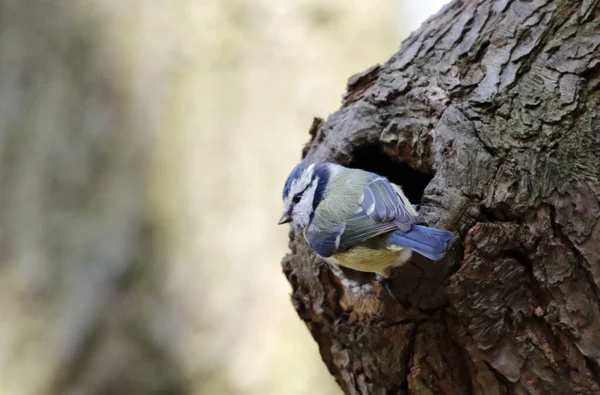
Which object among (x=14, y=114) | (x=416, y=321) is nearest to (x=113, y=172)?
(x=14, y=114)

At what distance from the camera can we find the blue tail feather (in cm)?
90

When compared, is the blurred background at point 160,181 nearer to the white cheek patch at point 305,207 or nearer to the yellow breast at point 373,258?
the white cheek patch at point 305,207

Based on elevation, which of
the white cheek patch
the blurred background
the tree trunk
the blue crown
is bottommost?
the tree trunk

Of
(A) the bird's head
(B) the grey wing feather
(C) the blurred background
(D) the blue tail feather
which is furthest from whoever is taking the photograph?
(C) the blurred background

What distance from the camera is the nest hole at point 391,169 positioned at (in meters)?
1.21

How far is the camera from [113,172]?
2.19 metres

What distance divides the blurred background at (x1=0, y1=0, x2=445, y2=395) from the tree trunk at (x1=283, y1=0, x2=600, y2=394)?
3.25 feet

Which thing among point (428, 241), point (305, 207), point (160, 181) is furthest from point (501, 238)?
point (160, 181)

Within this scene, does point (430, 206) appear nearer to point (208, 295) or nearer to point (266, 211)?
point (266, 211)

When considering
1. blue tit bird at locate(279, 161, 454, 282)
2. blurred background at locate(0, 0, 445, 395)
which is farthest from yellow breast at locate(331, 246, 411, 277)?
blurred background at locate(0, 0, 445, 395)

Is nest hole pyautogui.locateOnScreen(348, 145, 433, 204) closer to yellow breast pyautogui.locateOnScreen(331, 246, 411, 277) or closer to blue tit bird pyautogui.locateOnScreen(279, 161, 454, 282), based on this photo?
blue tit bird pyautogui.locateOnScreen(279, 161, 454, 282)

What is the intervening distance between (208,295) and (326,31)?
1072 mm

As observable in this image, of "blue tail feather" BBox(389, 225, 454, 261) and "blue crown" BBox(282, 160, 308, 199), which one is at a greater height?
"blue crown" BBox(282, 160, 308, 199)

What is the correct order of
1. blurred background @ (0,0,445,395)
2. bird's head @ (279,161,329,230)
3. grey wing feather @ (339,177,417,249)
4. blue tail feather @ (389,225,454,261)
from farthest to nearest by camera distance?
blurred background @ (0,0,445,395) → bird's head @ (279,161,329,230) → grey wing feather @ (339,177,417,249) → blue tail feather @ (389,225,454,261)
